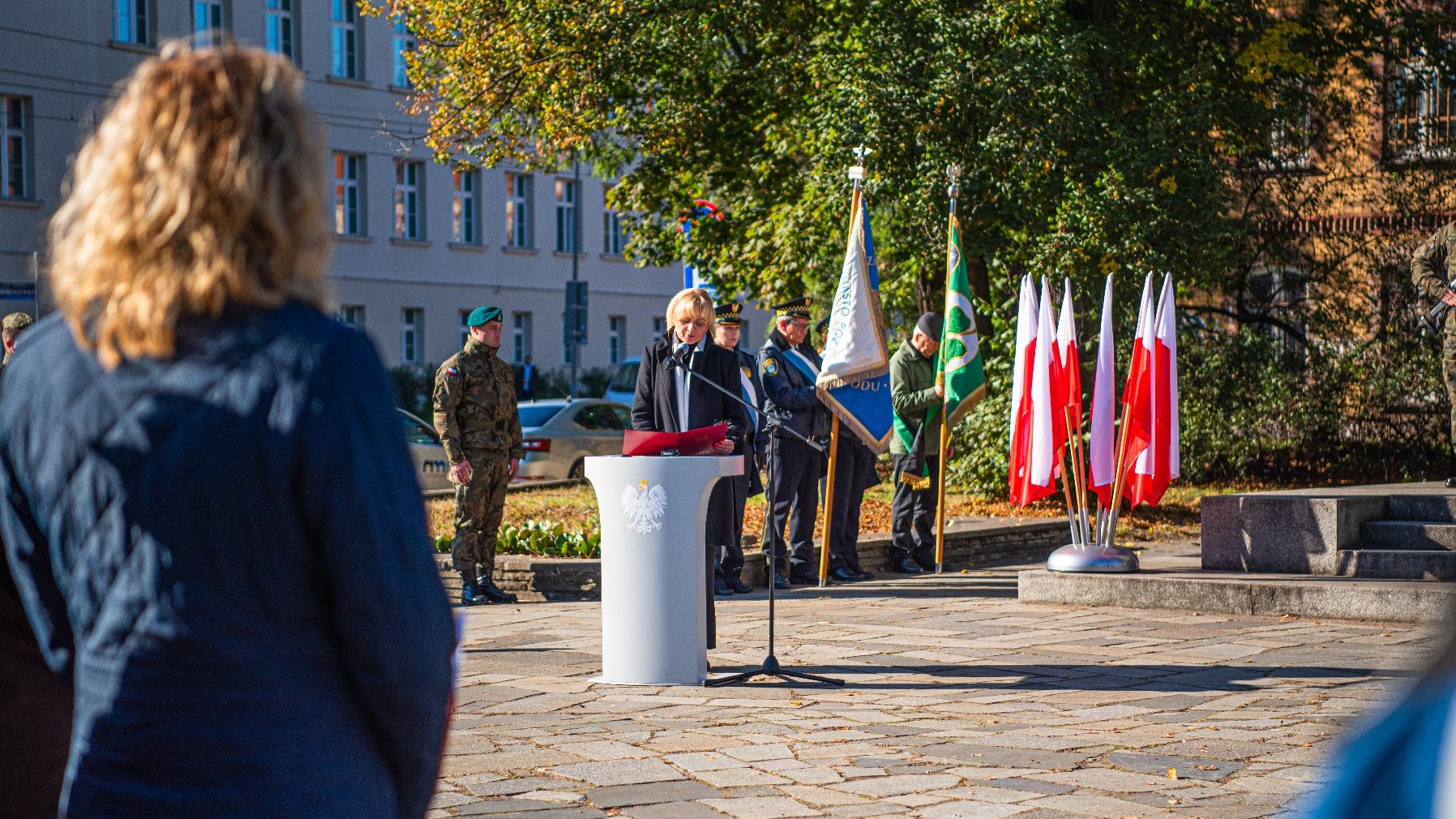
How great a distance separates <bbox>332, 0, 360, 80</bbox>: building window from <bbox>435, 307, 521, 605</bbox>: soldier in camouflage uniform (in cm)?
3399

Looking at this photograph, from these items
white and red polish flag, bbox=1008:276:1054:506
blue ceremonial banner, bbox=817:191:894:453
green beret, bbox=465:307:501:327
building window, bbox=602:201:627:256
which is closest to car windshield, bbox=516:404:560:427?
blue ceremonial banner, bbox=817:191:894:453

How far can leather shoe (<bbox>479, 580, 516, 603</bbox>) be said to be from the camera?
12.0 m

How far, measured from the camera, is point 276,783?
2.20 meters

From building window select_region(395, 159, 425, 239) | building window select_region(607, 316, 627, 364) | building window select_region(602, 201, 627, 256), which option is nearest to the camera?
building window select_region(395, 159, 425, 239)

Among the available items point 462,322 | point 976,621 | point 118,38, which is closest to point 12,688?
point 976,621

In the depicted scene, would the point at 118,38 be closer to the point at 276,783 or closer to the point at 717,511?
the point at 717,511

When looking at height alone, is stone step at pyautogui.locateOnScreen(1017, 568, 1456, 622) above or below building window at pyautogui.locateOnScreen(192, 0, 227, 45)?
below

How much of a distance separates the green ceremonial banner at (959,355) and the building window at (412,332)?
34.7 m

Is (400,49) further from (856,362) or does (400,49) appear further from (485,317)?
(485,317)

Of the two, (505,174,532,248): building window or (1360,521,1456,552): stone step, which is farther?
(505,174,532,248): building window

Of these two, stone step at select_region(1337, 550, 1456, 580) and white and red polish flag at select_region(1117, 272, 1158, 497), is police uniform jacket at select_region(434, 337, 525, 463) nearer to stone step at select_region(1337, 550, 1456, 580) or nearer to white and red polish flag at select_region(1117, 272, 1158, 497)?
white and red polish flag at select_region(1117, 272, 1158, 497)

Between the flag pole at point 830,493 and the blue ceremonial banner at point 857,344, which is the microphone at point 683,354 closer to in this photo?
the blue ceremonial banner at point 857,344

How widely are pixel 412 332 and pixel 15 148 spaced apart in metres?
13.2

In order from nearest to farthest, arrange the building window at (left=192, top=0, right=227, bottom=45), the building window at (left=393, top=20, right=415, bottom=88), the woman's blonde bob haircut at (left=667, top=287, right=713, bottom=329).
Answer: the woman's blonde bob haircut at (left=667, top=287, right=713, bottom=329) < the building window at (left=192, top=0, right=227, bottom=45) < the building window at (left=393, top=20, right=415, bottom=88)
